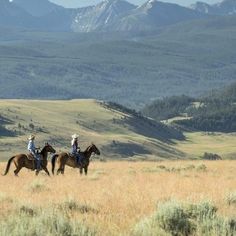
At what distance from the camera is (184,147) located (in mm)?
188375

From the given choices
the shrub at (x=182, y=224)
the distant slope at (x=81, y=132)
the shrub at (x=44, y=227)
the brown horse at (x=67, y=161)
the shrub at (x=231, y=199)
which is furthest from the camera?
the distant slope at (x=81, y=132)

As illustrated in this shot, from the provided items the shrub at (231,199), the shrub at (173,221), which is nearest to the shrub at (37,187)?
→ the shrub at (231,199)

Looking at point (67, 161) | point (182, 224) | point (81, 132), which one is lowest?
point (182, 224)

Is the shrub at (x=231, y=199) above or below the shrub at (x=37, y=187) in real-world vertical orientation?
above

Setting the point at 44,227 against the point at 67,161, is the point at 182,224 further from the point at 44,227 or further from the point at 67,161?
the point at 67,161

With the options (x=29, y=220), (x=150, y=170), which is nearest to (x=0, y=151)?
(x=150, y=170)

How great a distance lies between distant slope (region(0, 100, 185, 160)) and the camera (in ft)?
469

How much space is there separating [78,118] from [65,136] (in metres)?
38.1

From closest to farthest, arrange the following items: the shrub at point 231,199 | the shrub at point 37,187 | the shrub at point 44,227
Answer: the shrub at point 44,227, the shrub at point 231,199, the shrub at point 37,187

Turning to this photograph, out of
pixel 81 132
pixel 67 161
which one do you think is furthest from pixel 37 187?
pixel 81 132

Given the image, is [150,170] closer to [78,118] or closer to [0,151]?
[0,151]

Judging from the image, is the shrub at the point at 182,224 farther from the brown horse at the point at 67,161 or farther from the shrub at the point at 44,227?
the brown horse at the point at 67,161

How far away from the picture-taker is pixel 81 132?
530ft

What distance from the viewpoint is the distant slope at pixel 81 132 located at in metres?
143
